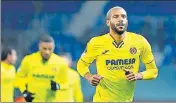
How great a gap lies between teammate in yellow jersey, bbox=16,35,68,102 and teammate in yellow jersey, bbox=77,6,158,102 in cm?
110

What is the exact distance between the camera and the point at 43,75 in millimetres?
4816

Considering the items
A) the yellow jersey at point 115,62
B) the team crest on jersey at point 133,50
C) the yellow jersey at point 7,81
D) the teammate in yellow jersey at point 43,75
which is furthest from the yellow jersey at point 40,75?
the team crest on jersey at point 133,50

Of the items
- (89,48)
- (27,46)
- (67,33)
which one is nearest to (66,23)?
(67,33)

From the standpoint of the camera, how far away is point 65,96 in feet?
16.5

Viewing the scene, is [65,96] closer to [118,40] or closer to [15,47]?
[15,47]

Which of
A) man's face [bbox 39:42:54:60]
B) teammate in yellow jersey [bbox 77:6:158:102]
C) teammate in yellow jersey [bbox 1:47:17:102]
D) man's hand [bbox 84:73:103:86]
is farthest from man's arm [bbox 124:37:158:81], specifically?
teammate in yellow jersey [bbox 1:47:17:102]

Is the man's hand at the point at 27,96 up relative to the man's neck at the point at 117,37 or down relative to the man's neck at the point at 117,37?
down

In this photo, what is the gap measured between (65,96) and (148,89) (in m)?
0.91

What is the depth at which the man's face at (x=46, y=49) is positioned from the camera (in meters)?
4.82

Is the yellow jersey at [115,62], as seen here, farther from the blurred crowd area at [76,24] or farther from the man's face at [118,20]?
→ the blurred crowd area at [76,24]

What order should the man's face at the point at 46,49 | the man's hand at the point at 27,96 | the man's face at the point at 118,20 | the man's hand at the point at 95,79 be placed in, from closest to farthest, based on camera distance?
the man's hand at the point at 95,79 → the man's face at the point at 118,20 → the man's hand at the point at 27,96 → the man's face at the point at 46,49

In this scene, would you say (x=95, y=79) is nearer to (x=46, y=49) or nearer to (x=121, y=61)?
(x=121, y=61)

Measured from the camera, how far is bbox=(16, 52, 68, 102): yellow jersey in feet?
15.6

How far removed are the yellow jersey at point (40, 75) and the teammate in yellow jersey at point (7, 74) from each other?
126 mm
